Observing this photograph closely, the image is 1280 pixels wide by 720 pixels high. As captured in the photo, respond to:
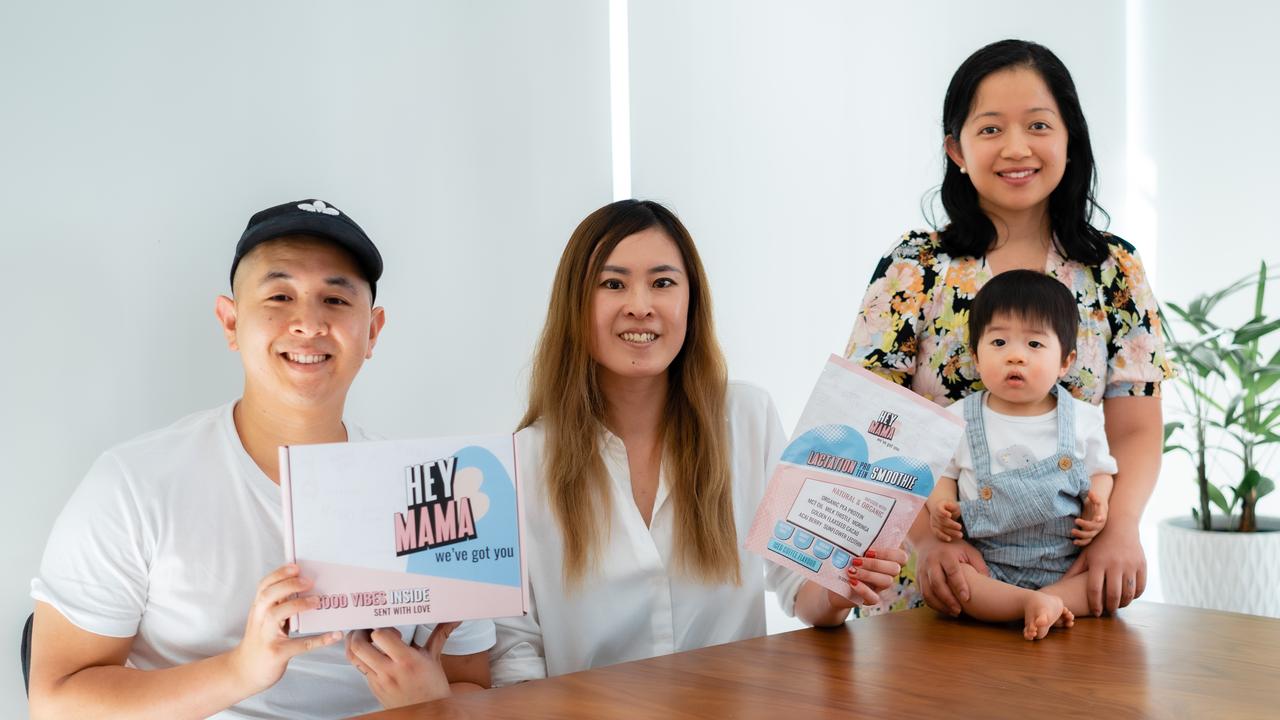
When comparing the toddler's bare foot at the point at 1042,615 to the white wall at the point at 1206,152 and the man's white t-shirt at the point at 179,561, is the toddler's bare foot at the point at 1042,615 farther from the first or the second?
the white wall at the point at 1206,152

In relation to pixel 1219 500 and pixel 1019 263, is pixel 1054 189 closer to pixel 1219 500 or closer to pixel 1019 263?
pixel 1019 263

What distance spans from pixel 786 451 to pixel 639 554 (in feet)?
1.52

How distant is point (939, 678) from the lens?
1.31m

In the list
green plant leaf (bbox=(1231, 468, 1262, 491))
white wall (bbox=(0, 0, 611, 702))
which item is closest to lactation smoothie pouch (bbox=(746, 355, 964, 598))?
white wall (bbox=(0, 0, 611, 702))

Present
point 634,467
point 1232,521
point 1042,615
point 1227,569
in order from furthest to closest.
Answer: point 1232,521
point 1227,569
point 634,467
point 1042,615

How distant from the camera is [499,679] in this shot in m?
1.78

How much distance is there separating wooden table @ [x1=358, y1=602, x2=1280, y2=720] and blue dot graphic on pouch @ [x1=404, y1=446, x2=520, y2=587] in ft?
0.50

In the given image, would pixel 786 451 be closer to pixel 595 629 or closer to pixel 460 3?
pixel 595 629

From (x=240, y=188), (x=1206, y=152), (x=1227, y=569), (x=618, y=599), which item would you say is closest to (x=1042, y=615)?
(x=618, y=599)

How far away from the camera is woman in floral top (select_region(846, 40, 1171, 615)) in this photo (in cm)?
191

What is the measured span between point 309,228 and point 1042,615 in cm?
126

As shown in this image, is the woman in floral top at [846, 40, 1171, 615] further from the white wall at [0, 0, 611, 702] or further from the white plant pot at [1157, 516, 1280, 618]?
the white plant pot at [1157, 516, 1280, 618]

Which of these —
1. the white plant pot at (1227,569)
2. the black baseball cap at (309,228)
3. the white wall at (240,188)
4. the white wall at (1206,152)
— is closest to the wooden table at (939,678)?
the black baseball cap at (309,228)

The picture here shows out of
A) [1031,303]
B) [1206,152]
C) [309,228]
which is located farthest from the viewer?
[1206,152]
